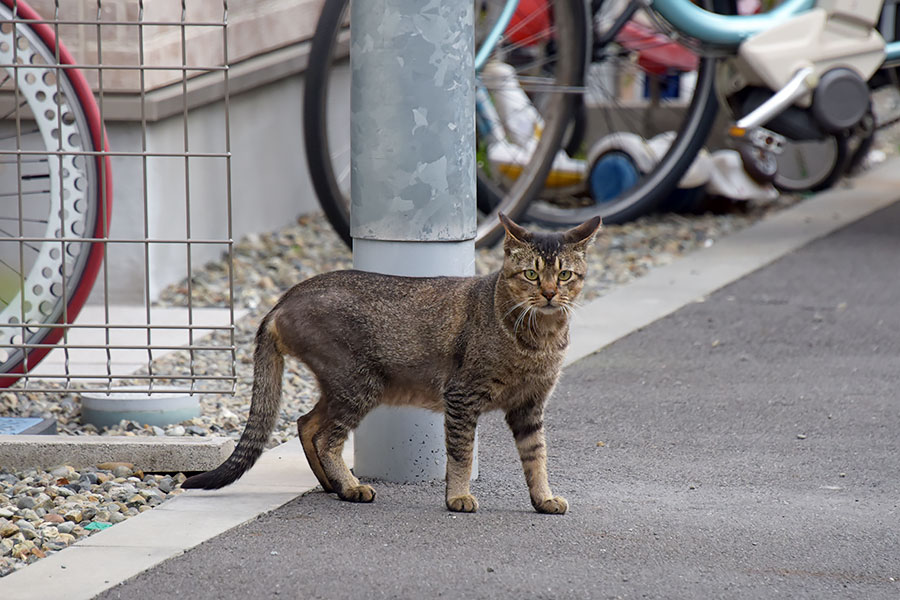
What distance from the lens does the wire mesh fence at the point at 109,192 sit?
178 inches

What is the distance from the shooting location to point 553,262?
12.5ft

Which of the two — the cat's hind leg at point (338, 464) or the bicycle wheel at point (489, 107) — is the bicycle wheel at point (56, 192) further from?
the bicycle wheel at point (489, 107)

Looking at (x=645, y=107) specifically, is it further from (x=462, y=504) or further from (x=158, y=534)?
(x=158, y=534)

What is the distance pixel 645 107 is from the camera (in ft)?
32.3

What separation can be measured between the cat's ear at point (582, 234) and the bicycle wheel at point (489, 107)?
2838mm

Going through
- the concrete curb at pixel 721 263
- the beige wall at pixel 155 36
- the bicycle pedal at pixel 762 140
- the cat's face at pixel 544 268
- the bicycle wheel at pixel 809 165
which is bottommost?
the concrete curb at pixel 721 263

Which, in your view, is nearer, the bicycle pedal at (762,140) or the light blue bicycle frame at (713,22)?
the light blue bicycle frame at (713,22)

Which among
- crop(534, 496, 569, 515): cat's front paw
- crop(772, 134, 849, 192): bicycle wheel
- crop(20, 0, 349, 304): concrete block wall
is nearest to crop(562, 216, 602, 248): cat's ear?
crop(534, 496, 569, 515): cat's front paw

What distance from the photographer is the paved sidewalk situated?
327cm

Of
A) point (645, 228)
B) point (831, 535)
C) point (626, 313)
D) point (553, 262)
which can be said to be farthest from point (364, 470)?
point (645, 228)

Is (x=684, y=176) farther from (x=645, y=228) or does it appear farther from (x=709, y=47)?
(x=709, y=47)

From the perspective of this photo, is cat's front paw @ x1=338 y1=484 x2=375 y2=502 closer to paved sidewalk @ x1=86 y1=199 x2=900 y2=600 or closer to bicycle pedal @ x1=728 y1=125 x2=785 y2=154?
paved sidewalk @ x1=86 y1=199 x2=900 y2=600

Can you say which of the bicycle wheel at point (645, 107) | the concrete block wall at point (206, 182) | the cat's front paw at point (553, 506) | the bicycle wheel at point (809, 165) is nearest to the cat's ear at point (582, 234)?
the cat's front paw at point (553, 506)

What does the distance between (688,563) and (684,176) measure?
5.47m
